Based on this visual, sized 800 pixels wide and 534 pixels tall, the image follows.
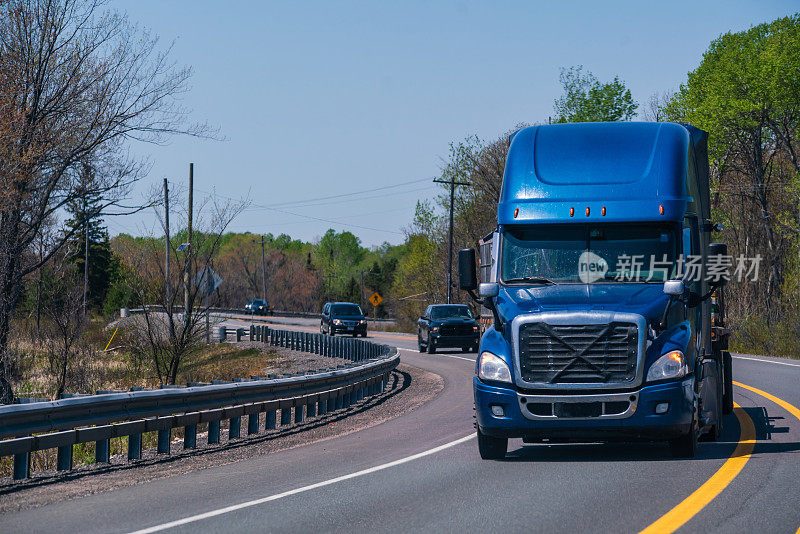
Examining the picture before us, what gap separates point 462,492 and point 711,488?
220 cm

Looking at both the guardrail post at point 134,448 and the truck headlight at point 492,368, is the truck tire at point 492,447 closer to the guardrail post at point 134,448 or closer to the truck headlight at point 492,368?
the truck headlight at point 492,368

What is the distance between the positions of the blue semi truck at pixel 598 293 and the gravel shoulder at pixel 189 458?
344cm

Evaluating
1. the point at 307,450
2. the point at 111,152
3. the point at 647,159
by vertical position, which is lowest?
the point at 307,450

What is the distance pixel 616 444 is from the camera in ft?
40.8

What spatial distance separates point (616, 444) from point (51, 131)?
1590cm

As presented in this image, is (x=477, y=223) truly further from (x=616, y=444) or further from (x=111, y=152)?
(x=616, y=444)

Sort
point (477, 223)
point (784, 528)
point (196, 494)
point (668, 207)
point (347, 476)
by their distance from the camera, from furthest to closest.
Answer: point (477, 223) < point (668, 207) < point (347, 476) < point (196, 494) < point (784, 528)

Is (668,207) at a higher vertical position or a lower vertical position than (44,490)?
higher

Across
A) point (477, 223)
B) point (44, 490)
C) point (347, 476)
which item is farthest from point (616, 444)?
point (477, 223)

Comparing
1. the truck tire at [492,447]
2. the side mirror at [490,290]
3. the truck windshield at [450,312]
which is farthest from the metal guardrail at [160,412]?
the truck windshield at [450,312]

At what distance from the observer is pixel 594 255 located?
11.1 m

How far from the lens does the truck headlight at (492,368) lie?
1055 centimetres

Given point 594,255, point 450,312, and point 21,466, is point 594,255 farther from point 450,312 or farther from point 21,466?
point 450,312

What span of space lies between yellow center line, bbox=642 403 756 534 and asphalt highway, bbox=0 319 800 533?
15mm
